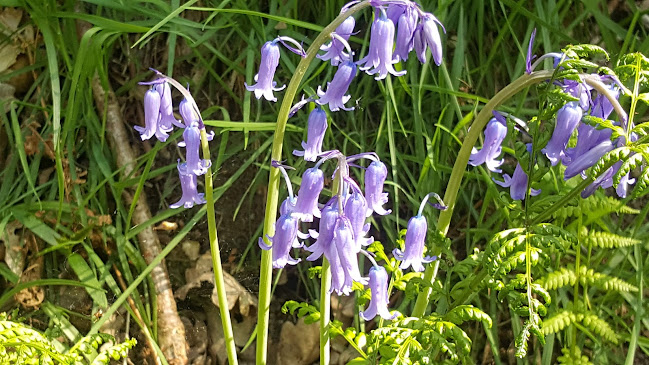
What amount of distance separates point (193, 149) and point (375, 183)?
545mm

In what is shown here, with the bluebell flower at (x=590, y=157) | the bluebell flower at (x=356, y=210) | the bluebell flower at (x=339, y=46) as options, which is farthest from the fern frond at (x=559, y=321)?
the bluebell flower at (x=339, y=46)

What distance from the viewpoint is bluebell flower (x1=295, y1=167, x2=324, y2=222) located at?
2033 millimetres

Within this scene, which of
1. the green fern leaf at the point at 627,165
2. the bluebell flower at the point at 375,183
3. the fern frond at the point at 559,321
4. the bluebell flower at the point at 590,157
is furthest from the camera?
the fern frond at the point at 559,321

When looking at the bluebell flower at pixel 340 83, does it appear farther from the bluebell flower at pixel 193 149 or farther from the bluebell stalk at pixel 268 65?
the bluebell flower at pixel 193 149

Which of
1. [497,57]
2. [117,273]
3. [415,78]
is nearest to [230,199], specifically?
[117,273]

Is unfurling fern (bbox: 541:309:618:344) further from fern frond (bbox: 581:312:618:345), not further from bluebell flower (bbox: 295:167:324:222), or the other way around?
bluebell flower (bbox: 295:167:324:222)

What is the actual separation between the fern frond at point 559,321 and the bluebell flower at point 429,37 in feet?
4.04

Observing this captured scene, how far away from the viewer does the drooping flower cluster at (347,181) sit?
6.40 feet

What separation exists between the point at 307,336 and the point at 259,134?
0.92 m

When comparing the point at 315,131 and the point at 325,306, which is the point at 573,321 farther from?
the point at 315,131

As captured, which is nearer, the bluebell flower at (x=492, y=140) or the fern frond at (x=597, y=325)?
the bluebell flower at (x=492, y=140)

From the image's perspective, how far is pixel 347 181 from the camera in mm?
2012

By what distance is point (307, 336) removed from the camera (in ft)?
10.5

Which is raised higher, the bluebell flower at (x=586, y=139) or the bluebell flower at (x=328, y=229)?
the bluebell flower at (x=586, y=139)
